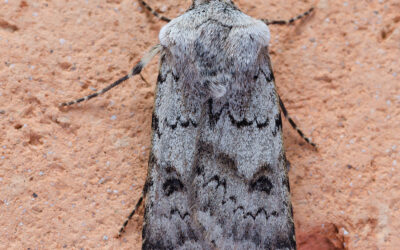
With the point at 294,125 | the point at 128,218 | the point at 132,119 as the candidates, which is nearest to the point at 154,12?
the point at 132,119

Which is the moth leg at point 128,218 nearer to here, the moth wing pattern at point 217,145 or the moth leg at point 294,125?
the moth wing pattern at point 217,145

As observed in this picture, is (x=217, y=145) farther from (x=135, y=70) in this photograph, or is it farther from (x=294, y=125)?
(x=135, y=70)

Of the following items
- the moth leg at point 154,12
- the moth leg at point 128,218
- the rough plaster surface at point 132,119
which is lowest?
the moth leg at point 128,218

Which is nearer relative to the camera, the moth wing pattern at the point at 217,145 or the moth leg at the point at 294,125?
the moth wing pattern at the point at 217,145

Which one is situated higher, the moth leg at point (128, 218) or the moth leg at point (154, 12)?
the moth leg at point (154, 12)

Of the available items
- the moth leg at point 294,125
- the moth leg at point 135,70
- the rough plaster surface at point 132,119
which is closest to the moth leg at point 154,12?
the rough plaster surface at point 132,119

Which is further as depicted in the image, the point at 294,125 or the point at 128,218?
the point at 294,125

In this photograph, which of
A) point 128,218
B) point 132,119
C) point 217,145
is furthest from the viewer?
point 132,119

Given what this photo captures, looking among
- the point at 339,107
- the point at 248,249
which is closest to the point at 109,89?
the point at 248,249

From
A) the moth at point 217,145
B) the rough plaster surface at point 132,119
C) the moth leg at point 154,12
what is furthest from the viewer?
the moth leg at point 154,12
